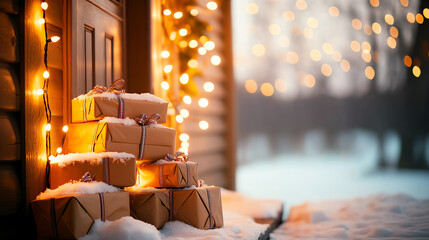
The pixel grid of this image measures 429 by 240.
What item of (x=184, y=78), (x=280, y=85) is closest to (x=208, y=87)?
(x=184, y=78)

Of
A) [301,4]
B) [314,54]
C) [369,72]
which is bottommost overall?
[369,72]

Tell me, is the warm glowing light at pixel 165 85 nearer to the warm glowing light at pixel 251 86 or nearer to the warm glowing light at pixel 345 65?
the warm glowing light at pixel 251 86

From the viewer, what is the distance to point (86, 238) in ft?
5.45

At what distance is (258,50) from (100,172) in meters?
3.41

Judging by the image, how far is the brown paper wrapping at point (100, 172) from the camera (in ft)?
6.09

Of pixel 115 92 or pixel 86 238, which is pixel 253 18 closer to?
pixel 115 92

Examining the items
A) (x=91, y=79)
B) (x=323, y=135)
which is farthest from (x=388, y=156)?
(x=91, y=79)

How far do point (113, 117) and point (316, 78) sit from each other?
132 inches

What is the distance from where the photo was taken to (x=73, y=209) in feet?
5.39

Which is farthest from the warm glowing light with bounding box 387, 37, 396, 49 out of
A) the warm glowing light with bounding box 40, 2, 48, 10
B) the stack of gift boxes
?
the warm glowing light with bounding box 40, 2, 48, 10

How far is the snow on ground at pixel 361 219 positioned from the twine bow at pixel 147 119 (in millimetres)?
1044

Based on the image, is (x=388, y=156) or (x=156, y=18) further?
(x=388, y=156)

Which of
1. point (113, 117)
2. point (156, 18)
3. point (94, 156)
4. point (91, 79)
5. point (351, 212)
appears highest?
point (156, 18)

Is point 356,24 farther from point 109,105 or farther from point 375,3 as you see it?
point 109,105
